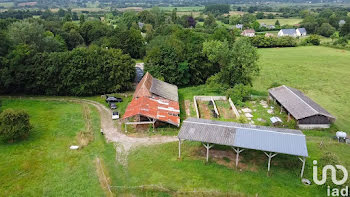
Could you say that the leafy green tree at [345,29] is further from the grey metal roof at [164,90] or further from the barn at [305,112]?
the grey metal roof at [164,90]

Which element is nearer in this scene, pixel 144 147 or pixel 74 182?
pixel 74 182

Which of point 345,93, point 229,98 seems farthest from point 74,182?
point 345,93

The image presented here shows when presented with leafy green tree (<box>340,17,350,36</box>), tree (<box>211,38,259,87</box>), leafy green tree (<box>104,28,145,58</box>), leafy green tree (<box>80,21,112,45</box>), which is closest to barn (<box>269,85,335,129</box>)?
tree (<box>211,38,259,87</box>)

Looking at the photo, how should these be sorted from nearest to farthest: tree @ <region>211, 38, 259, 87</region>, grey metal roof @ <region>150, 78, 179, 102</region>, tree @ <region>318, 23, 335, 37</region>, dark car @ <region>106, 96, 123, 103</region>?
grey metal roof @ <region>150, 78, 179, 102</region>
dark car @ <region>106, 96, 123, 103</region>
tree @ <region>211, 38, 259, 87</region>
tree @ <region>318, 23, 335, 37</region>

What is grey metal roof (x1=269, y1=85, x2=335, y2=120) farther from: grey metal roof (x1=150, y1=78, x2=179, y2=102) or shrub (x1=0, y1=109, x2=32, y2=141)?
shrub (x1=0, y1=109, x2=32, y2=141)

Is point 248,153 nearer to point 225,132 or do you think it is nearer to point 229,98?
point 225,132

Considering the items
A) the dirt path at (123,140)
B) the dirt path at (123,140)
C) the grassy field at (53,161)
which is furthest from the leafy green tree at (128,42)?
the dirt path at (123,140)

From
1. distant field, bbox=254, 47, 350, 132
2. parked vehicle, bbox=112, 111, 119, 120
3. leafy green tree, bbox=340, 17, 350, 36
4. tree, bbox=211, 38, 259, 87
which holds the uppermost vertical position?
leafy green tree, bbox=340, 17, 350, 36
